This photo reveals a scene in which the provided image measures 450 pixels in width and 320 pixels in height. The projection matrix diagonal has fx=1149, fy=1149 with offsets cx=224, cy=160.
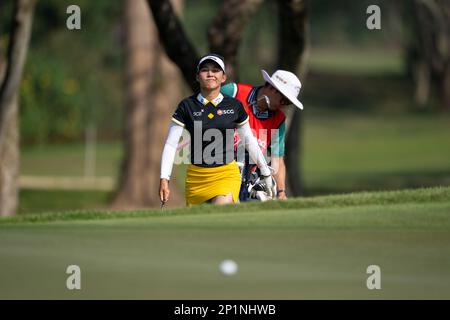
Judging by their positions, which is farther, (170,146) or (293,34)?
(293,34)

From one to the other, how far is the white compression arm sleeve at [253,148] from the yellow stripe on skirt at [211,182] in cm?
21

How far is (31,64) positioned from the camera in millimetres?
31391

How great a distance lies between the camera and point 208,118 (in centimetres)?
974

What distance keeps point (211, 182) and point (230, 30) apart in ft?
27.9

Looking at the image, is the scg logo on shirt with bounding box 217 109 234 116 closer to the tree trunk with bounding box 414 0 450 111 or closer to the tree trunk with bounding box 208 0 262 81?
the tree trunk with bounding box 208 0 262 81

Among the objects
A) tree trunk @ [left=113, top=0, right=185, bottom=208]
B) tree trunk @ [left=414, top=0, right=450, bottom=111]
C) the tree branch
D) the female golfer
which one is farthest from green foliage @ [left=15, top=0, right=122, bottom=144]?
the female golfer

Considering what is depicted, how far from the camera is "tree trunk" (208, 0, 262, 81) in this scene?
18.4 metres

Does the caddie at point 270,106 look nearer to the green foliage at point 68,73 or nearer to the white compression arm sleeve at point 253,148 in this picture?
the white compression arm sleeve at point 253,148

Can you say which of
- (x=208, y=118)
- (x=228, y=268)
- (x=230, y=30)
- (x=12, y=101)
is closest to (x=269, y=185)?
(x=208, y=118)

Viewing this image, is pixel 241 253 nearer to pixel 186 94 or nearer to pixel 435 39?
pixel 186 94

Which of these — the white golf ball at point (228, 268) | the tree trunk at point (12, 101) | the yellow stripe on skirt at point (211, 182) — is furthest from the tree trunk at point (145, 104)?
the white golf ball at point (228, 268)
